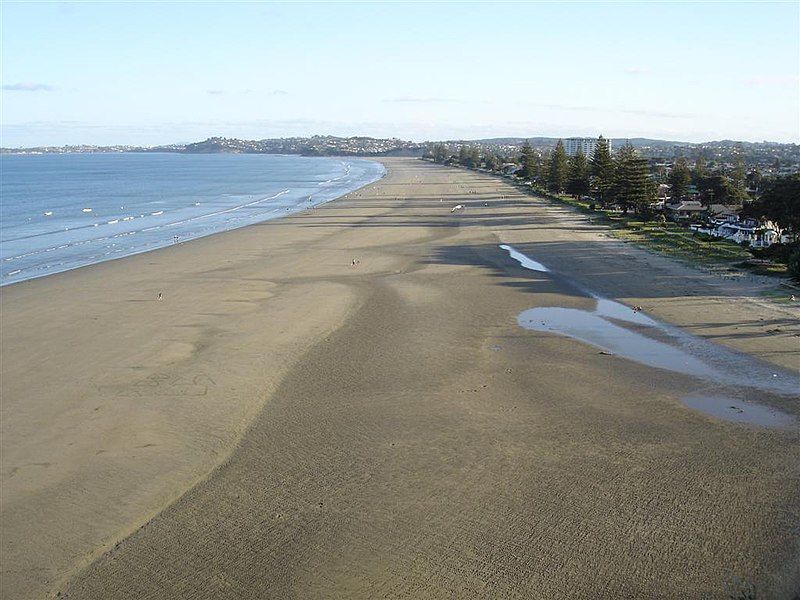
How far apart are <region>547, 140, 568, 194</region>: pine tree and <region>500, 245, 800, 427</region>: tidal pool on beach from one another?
129 feet

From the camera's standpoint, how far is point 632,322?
1819 cm

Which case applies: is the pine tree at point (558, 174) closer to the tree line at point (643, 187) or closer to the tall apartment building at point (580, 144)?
the tree line at point (643, 187)

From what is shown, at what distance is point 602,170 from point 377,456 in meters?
44.0

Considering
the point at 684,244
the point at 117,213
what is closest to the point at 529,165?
the point at 117,213

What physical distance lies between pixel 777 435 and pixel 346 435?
6.42 metres

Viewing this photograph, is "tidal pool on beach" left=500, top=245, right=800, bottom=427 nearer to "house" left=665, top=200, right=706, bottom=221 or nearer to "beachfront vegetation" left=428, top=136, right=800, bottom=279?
"beachfront vegetation" left=428, top=136, right=800, bottom=279

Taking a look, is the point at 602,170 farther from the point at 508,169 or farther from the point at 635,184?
the point at 508,169

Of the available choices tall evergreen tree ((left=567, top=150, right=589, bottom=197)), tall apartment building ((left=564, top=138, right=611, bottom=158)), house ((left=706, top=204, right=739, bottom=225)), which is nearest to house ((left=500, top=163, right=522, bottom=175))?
tall evergreen tree ((left=567, top=150, right=589, bottom=197))

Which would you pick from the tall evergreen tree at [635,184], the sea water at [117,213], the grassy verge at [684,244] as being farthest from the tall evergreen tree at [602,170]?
the sea water at [117,213]

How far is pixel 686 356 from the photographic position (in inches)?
595

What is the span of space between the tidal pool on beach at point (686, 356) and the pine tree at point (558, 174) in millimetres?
39404

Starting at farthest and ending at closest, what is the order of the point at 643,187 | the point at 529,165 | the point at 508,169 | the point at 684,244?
the point at 508,169
the point at 529,165
the point at 643,187
the point at 684,244

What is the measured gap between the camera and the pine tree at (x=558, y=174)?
59.0 m

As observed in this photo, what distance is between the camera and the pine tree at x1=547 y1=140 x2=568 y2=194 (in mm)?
59031
